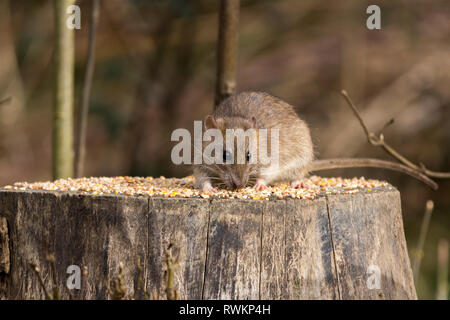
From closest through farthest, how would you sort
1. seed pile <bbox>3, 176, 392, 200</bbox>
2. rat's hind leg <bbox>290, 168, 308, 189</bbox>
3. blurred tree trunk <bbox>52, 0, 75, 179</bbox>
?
1. seed pile <bbox>3, 176, 392, 200</bbox>
2. rat's hind leg <bbox>290, 168, 308, 189</bbox>
3. blurred tree trunk <bbox>52, 0, 75, 179</bbox>

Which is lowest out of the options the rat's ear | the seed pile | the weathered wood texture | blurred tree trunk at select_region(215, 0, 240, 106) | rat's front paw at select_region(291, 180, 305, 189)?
the weathered wood texture

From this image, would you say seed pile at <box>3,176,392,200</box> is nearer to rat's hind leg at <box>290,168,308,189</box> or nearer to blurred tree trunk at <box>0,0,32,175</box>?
rat's hind leg at <box>290,168,308,189</box>

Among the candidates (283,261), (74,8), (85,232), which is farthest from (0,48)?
(283,261)

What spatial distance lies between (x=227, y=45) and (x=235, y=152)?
1099mm

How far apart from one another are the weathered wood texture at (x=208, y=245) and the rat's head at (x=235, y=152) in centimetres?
76

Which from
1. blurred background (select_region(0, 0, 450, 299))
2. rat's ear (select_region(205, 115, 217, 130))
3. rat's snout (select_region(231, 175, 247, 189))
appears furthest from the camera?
blurred background (select_region(0, 0, 450, 299))

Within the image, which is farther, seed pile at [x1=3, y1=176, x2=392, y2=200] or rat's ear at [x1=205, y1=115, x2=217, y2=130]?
rat's ear at [x1=205, y1=115, x2=217, y2=130]

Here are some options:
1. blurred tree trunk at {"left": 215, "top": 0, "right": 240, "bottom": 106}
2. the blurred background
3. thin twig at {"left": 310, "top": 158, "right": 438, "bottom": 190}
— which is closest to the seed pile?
thin twig at {"left": 310, "top": 158, "right": 438, "bottom": 190}

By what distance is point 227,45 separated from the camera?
4.33 meters

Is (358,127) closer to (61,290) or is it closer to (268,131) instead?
(268,131)

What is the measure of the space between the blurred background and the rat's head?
2.74 metres

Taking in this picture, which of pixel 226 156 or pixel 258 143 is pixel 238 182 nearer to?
pixel 226 156

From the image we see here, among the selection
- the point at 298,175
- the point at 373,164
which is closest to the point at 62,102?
the point at 298,175

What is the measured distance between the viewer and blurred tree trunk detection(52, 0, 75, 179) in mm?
4109
